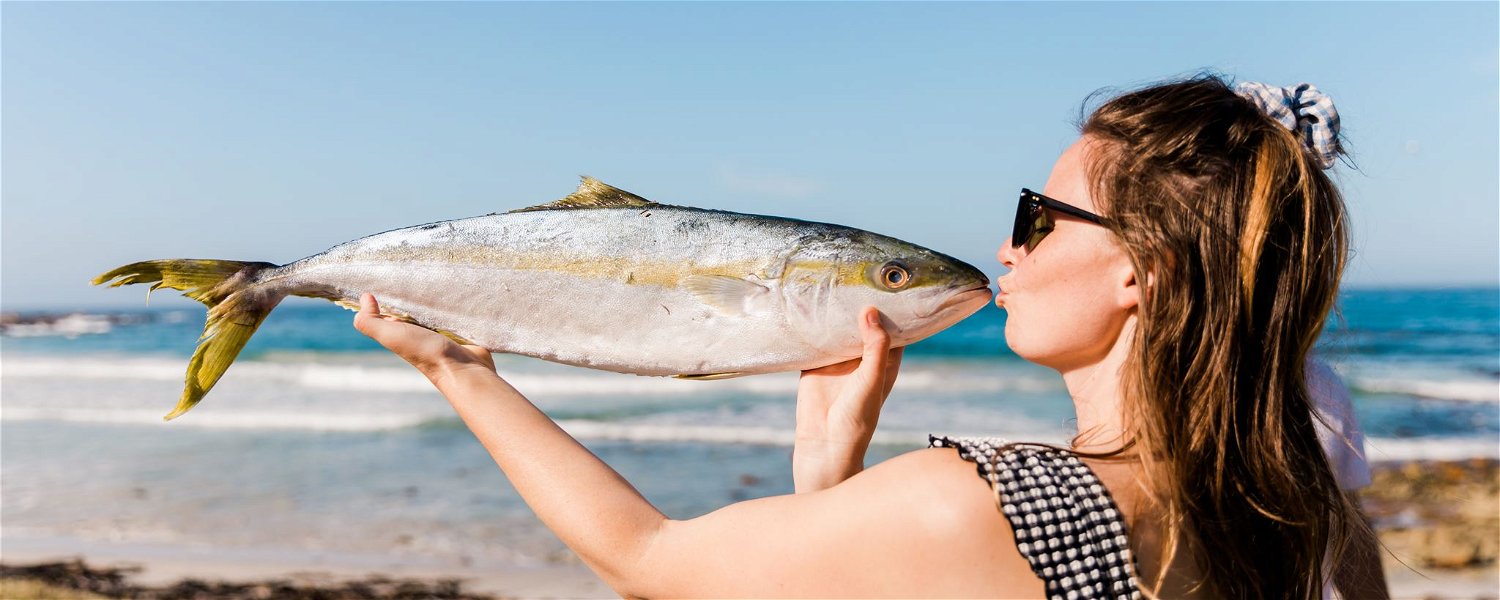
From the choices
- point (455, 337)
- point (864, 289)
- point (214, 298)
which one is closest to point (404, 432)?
point (214, 298)

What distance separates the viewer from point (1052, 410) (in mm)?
18047

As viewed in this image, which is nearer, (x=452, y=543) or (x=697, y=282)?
(x=697, y=282)

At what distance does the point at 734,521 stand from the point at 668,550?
0.16m

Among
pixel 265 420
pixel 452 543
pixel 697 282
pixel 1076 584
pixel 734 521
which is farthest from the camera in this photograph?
pixel 265 420

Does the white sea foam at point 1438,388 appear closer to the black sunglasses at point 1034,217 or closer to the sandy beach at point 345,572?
the sandy beach at point 345,572

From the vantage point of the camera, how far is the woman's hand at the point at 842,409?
2.23 meters

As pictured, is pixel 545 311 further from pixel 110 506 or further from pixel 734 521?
pixel 110 506

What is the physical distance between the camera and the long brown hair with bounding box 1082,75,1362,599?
1903 mm

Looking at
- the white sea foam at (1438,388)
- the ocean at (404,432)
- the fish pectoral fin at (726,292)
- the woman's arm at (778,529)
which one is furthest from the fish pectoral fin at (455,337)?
the white sea foam at (1438,388)

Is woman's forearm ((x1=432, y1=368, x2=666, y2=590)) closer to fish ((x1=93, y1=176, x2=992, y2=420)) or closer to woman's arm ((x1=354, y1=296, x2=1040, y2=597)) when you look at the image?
woman's arm ((x1=354, y1=296, x2=1040, y2=597))

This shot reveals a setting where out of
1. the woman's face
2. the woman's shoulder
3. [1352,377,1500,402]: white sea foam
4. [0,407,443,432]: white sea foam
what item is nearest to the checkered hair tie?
the woman's face

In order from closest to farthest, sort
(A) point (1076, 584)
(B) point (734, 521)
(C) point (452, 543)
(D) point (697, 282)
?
1. (A) point (1076, 584)
2. (B) point (734, 521)
3. (D) point (697, 282)
4. (C) point (452, 543)

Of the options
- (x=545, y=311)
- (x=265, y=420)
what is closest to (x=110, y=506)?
(x=265, y=420)

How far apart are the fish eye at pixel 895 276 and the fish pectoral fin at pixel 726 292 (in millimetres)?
260
